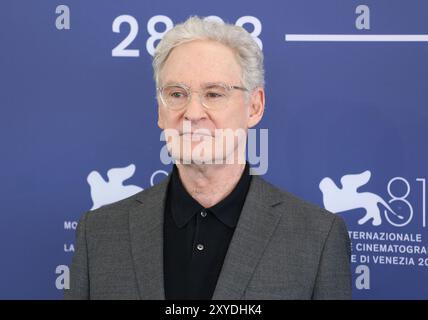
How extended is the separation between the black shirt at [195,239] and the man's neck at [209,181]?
16mm

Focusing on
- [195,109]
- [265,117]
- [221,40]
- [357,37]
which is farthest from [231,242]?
[357,37]

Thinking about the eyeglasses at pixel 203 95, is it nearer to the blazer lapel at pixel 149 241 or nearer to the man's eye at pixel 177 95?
the man's eye at pixel 177 95

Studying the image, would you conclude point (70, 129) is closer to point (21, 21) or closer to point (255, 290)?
point (21, 21)

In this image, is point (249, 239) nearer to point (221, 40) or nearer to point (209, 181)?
point (209, 181)

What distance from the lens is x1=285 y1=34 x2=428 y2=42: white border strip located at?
6.59 ft

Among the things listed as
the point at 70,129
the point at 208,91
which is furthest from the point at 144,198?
the point at 70,129

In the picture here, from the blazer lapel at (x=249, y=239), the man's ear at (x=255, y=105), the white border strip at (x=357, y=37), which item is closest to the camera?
the blazer lapel at (x=249, y=239)

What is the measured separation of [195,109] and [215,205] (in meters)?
0.23

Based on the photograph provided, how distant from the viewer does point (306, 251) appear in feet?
5.32

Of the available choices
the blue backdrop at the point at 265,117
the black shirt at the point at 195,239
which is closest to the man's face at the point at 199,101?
the black shirt at the point at 195,239

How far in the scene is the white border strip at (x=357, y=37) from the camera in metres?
2.01

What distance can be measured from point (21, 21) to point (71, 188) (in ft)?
1.91

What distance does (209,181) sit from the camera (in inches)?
65.8

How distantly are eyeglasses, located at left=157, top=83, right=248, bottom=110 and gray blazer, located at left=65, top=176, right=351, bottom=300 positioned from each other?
0.22 meters
